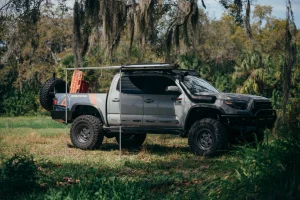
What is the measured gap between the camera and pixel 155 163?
1184 centimetres

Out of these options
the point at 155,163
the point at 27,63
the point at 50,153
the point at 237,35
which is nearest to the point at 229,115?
the point at 155,163

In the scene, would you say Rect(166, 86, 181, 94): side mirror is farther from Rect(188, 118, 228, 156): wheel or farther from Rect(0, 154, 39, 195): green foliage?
Rect(0, 154, 39, 195): green foliage

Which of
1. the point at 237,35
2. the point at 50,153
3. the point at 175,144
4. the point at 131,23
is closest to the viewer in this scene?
the point at 50,153

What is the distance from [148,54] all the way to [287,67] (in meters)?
24.1

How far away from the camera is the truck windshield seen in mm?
13664

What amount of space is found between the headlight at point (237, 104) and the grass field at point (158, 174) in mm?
1164

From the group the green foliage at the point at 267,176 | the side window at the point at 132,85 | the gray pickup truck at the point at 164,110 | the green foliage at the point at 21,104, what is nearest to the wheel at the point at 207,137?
the gray pickup truck at the point at 164,110

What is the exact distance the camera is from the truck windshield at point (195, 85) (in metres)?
13.7

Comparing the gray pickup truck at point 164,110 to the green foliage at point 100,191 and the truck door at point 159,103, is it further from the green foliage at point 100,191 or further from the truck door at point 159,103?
the green foliage at point 100,191

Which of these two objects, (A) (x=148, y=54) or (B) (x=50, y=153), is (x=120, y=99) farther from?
(A) (x=148, y=54)

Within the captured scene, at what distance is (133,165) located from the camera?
37.5 feet

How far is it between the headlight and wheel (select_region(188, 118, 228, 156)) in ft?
1.67

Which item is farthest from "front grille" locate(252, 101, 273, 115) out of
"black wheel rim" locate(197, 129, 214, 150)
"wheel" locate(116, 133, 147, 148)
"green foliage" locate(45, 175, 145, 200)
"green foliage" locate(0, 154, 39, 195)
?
"green foliage" locate(0, 154, 39, 195)

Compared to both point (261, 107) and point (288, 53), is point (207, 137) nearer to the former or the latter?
point (261, 107)
